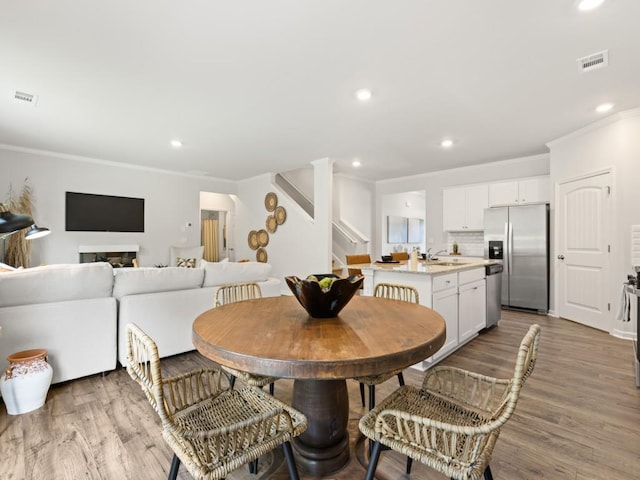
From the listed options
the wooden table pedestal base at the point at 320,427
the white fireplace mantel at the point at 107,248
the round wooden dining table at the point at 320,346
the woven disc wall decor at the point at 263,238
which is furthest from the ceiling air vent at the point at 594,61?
the white fireplace mantel at the point at 107,248

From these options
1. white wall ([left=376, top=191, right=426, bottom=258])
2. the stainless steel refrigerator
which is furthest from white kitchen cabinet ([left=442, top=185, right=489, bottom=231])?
white wall ([left=376, top=191, right=426, bottom=258])

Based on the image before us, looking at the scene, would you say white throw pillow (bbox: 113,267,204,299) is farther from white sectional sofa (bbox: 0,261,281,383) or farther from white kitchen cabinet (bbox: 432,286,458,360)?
white kitchen cabinet (bbox: 432,286,458,360)

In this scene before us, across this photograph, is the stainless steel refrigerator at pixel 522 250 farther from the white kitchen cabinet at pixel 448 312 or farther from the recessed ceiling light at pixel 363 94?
the recessed ceiling light at pixel 363 94

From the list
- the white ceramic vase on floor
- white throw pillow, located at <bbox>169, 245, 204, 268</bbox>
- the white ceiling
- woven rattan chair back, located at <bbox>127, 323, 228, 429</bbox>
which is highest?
the white ceiling

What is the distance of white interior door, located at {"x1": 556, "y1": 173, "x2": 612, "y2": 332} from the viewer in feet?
12.8

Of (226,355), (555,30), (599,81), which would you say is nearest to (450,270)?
(555,30)

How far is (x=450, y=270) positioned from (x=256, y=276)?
1994 millimetres

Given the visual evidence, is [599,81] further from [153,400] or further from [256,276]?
[153,400]

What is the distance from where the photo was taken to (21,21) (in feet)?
6.82

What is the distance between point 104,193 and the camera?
19.0ft

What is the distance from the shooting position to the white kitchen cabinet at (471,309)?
10.7 feet

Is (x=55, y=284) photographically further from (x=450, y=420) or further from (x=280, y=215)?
(x=280, y=215)

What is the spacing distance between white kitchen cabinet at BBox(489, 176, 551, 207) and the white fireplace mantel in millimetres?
6723

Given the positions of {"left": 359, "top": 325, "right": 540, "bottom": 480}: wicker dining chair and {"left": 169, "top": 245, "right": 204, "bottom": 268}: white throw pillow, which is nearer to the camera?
{"left": 359, "top": 325, "right": 540, "bottom": 480}: wicker dining chair
